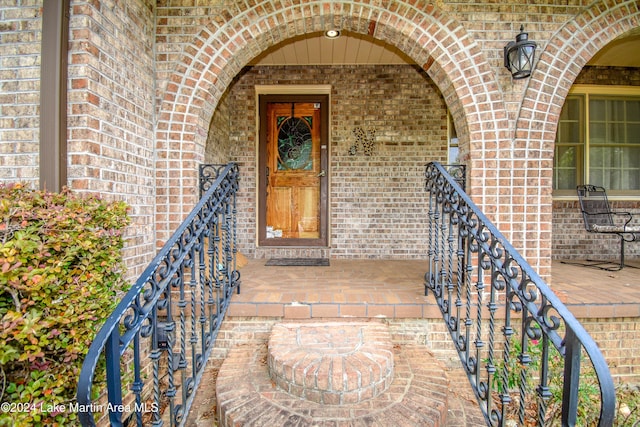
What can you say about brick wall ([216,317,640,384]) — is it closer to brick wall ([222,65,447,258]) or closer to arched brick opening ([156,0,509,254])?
arched brick opening ([156,0,509,254])

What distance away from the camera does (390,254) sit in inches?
181

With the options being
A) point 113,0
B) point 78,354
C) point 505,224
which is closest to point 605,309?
point 505,224

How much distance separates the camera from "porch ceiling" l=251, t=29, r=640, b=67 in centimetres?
389

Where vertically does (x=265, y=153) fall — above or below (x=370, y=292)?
above

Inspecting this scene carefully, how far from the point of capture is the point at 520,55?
7.97 ft

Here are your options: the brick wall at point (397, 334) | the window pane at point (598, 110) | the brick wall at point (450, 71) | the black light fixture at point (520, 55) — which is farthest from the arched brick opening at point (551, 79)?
the window pane at point (598, 110)

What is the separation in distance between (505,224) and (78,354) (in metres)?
2.89

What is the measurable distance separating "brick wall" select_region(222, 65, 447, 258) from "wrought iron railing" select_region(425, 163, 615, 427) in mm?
1712

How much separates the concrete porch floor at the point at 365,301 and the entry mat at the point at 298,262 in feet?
2.07

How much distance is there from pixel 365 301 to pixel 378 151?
2.67 metres

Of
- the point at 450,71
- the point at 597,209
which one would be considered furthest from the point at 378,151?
the point at 597,209

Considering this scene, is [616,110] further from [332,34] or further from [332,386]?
[332,386]

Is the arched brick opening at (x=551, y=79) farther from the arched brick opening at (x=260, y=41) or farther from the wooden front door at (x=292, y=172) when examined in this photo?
the wooden front door at (x=292, y=172)

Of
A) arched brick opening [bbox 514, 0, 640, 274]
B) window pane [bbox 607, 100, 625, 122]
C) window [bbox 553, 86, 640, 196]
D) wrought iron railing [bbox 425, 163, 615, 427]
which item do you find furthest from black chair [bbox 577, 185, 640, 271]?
wrought iron railing [bbox 425, 163, 615, 427]
